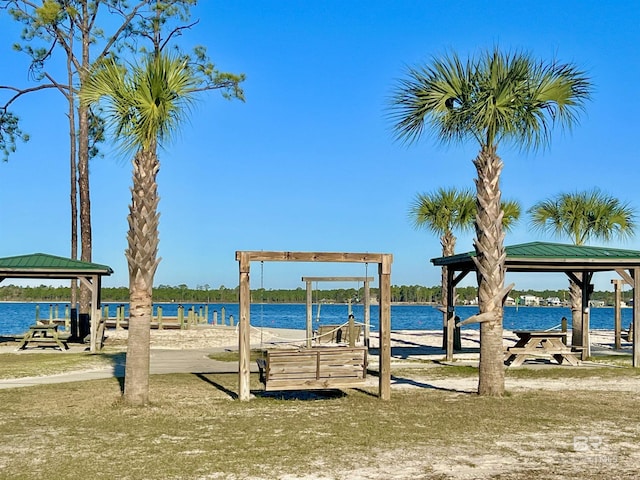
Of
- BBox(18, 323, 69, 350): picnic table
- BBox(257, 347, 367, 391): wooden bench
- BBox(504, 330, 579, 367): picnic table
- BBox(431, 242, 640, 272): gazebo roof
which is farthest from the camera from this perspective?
BBox(18, 323, 69, 350): picnic table

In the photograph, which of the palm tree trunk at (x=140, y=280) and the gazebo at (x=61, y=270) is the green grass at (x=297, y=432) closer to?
the palm tree trunk at (x=140, y=280)

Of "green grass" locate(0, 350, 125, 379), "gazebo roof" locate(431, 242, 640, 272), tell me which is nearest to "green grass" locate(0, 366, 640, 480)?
"green grass" locate(0, 350, 125, 379)

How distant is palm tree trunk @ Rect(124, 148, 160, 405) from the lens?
11.2 m

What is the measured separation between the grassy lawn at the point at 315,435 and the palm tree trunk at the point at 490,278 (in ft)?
1.62

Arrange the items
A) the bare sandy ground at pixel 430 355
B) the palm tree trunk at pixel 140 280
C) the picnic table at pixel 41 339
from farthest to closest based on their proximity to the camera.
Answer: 1. the picnic table at pixel 41 339
2. the bare sandy ground at pixel 430 355
3. the palm tree trunk at pixel 140 280

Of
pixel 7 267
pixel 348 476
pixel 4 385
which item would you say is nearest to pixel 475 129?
pixel 348 476

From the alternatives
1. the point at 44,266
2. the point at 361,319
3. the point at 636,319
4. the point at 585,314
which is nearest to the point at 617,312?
the point at 585,314

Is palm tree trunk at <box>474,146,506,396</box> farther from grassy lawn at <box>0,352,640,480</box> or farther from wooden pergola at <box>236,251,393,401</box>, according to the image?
wooden pergola at <box>236,251,393,401</box>

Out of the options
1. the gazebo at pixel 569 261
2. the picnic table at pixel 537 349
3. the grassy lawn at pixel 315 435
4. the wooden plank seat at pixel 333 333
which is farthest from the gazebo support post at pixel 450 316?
the grassy lawn at pixel 315 435

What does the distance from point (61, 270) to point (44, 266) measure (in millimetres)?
543

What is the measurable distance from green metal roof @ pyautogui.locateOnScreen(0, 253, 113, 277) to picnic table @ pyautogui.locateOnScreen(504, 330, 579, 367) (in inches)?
490

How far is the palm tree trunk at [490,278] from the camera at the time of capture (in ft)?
40.4

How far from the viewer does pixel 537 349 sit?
18.2 m

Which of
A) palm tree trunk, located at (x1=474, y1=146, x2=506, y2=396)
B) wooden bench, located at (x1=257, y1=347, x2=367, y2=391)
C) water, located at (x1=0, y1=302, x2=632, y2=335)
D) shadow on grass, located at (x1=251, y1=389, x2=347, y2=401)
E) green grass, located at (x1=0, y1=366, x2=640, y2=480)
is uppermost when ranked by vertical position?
palm tree trunk, located at (x1=474, y1=146, x2=506, y2=396)
